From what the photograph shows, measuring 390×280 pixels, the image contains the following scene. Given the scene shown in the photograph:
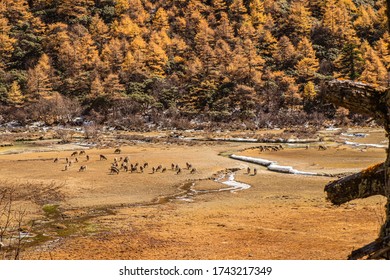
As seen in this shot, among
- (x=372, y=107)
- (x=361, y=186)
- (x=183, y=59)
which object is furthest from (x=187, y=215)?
(x=183, y=59)

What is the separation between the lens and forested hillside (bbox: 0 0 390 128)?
79500 mm

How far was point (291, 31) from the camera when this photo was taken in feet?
344

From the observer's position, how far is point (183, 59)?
10288 centimetres

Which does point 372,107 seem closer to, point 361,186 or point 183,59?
point 361,186

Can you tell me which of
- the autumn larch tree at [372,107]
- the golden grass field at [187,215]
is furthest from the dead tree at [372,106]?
the golden grass field at [187,215]

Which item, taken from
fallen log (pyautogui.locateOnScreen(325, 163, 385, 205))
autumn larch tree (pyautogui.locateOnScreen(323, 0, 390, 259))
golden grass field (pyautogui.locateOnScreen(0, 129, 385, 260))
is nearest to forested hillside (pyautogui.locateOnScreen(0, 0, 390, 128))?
golden grass field (pyautogui.locateOnScreen(0, 129, 385, 260))

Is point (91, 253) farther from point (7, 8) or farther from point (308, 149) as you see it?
point (7, 8)

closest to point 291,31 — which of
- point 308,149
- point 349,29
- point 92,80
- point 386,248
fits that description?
point 349,29

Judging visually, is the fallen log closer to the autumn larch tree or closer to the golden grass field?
the autumn larch tree

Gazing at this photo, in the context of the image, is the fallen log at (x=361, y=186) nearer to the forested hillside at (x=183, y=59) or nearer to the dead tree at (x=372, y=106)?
the dead tree at (x=372, y=106)

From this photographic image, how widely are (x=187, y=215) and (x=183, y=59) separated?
302 ft

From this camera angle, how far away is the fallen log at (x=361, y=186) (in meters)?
2.24

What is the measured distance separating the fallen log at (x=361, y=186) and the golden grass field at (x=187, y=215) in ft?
13.5

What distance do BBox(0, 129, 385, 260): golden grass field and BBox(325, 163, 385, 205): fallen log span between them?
13.5ft
